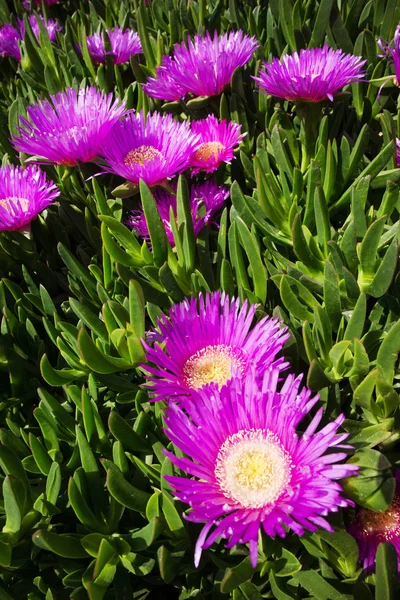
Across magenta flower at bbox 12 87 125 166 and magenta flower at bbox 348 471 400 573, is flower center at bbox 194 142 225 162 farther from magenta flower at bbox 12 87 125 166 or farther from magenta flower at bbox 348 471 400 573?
magenta flower at bbox 348 471 400 573

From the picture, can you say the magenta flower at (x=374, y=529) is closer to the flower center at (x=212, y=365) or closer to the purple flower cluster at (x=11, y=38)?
the flower center at (x=212, y=365)

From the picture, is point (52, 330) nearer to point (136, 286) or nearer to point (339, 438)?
point (136, 286)

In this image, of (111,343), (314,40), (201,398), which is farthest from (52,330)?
(314,40)

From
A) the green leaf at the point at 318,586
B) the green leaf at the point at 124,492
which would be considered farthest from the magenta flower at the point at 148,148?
the green leaf at the point at 318,586

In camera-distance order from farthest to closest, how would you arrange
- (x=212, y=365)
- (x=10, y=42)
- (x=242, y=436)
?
1. (x=10, y=42)
2. (x=212, y=365)
3. (x=242, y=436)

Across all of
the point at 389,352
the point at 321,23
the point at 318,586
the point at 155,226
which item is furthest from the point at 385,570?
the point at 321,23

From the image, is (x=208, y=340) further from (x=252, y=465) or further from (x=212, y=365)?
(x=252, y=465)
